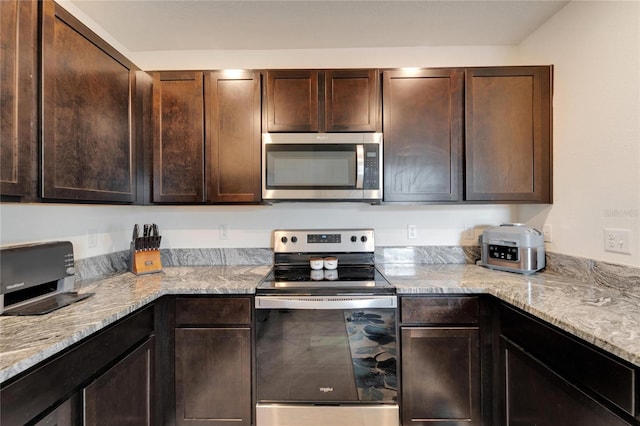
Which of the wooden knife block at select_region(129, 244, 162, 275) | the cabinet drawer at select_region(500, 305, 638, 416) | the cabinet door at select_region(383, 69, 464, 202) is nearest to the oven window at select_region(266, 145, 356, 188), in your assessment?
the cabinet door at select_region(383, 69, 464, 202)

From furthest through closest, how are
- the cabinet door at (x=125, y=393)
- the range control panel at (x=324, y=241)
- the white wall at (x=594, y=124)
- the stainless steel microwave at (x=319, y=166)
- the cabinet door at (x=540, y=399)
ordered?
the range control panel at (x=324, y=241) → the stainless steel microwave at (x=319, y=166) → the white wall at (x=594, y=124) → the cabinet door at (x=125, y=393) → the cabinet door at (x=540, y=399)

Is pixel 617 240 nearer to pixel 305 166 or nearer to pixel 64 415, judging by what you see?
pixel 305 166

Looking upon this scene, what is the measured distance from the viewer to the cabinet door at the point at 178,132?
1.78 m

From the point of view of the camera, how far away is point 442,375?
4.85 feet

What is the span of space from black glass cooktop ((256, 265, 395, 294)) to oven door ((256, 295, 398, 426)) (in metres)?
0.05

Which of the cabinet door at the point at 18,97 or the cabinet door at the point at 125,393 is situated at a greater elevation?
the cabinet door at the point at 18,97

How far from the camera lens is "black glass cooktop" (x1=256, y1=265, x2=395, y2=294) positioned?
1.51m

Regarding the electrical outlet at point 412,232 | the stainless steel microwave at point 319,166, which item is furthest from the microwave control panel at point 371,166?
the electrical outlet at point 412,232

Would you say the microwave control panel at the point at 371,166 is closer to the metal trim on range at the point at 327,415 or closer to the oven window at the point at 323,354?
the oven window at the point at 323,354

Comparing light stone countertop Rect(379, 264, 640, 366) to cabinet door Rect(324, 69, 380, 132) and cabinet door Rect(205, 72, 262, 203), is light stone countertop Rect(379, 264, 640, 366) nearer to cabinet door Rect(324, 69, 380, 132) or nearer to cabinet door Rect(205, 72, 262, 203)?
cabinet door Rect(324, 69, 380, 132)

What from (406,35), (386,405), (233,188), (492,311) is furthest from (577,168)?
(233,188)

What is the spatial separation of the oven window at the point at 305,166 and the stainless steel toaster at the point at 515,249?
1086 millimetres

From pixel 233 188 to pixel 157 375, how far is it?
1.12m

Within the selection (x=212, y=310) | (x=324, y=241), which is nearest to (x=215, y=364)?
(x=212, y=310)
